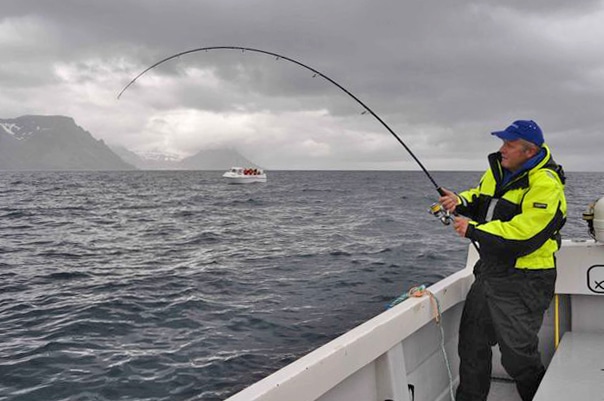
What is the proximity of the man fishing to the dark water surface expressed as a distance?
10.9 feet

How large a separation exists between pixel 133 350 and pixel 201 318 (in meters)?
1.67

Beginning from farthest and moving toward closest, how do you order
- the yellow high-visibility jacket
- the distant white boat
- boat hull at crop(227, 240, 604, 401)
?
1. the distant white boat
2. the yellow high-visibility jacket
3. boat hull at crop(227, 240, 604, 401)

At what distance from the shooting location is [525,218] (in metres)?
3.15

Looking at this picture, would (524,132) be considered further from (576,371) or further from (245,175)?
(245,175)

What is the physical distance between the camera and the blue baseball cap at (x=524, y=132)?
10.8ft

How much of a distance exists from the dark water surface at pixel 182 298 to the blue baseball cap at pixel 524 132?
4081mm

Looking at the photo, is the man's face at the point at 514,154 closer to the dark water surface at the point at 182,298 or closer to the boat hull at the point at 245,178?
the dark water surface at the point at 182,298

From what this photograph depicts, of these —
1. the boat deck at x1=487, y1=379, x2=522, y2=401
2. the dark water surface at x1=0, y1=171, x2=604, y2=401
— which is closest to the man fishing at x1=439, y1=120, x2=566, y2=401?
the boat deck at x1=487, y1=379, x2=522, y2=401

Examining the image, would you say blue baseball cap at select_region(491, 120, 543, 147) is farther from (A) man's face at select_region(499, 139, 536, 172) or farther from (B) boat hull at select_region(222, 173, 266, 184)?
(B) boat hull at select_region(222, 173, 266, 184)

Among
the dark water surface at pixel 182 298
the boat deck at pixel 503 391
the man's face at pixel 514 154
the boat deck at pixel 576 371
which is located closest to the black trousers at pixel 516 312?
the boat deck at pixel 576 371

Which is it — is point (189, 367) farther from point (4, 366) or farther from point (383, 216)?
point (383, 216)

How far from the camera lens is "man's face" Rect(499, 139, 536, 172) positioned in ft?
11.0

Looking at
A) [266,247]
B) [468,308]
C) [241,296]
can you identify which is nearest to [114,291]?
[241,296]

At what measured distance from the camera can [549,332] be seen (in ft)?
14.6
